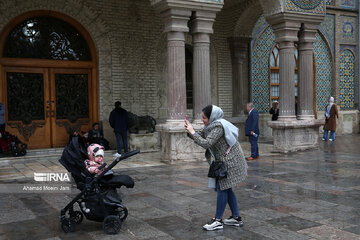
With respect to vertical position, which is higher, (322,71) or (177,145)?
(322,71)

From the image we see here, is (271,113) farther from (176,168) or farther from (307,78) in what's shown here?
(176,168)

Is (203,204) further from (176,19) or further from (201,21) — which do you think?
(201,21)

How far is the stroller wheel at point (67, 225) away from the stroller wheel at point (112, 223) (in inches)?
14.1

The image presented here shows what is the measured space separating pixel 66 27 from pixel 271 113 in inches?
289

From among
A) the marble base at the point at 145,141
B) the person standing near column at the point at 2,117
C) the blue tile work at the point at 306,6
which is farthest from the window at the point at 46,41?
the blue tile work at the point at 306,6

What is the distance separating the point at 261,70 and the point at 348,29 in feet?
15.0

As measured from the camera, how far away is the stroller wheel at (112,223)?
4285 millimetres

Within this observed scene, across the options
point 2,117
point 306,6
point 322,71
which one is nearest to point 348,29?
point 322,71

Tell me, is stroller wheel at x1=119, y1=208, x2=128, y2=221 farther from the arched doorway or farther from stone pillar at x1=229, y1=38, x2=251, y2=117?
stone pillar at x1=229, y1=38, x2=251, y2=117

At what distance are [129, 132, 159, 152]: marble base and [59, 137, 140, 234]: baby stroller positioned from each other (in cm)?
718

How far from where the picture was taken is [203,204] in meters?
5.54

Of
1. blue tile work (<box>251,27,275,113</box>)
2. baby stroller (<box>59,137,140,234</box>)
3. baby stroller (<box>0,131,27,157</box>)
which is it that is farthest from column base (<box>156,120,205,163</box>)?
A: blue tile work (<box>251,27,275,113</box>)

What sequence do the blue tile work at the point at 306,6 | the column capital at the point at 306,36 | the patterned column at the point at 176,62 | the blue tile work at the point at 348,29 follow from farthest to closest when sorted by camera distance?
1. the blue tile work at the point at 348,29
2. the column capital at the point at 306,36
3. the blue tile work at the point at 306,6
4. the patterned column at the point at 176,62

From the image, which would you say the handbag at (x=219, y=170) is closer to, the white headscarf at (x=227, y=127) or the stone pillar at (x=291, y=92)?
the white headscarf at (x=227, y=127)
